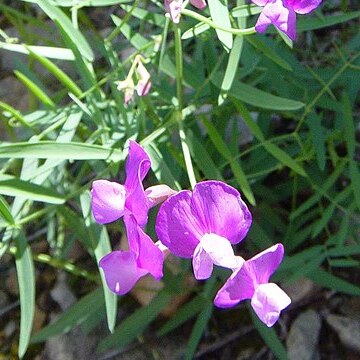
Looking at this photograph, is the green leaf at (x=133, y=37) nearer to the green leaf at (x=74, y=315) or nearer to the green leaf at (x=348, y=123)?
the green leaf at (x=348, y=123)

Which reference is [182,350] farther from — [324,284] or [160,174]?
[160,174]

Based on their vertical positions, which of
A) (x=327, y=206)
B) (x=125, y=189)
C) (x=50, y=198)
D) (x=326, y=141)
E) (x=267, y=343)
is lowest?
(x=267, y=343)

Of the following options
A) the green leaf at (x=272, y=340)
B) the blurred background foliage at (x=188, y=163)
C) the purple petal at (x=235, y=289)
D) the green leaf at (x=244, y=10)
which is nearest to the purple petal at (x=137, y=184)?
the purple petal at (x=235, y=289)

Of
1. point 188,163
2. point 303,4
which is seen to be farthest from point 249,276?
point 303,4

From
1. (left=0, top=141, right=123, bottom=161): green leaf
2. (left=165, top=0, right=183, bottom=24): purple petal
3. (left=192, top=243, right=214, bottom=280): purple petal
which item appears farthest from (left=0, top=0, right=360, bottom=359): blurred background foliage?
(left=192, top=243, right=214, bottom=280): purple petal

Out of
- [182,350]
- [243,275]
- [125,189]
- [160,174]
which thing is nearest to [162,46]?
[160,174]

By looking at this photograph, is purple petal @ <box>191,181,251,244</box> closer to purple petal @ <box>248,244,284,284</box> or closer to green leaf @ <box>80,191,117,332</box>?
purple petal @ <box>248,244,284,284</box>
